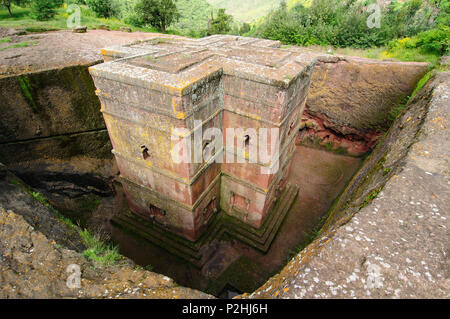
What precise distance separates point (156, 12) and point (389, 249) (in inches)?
939

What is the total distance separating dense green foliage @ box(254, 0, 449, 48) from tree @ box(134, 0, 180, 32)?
9.01 meters

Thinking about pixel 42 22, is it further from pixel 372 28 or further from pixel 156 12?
pixel 372 28

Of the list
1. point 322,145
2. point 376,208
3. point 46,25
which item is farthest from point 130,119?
point 46,25

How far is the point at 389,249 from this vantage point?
9.72 ft

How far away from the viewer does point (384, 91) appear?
452 inches

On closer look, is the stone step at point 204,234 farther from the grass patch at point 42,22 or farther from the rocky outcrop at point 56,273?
the grass patch at point 42,22

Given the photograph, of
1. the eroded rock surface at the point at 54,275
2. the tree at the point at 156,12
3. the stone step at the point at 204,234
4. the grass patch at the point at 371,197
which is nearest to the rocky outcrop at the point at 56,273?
the eroded rock surface at the point at 54,275

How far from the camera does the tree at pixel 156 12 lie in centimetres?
1984

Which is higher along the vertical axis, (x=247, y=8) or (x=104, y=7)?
(x=247, y=8)

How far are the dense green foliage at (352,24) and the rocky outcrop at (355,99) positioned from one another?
5383 mm

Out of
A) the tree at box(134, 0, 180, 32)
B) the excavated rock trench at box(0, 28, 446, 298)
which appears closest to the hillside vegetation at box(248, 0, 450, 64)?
the excavated rock trench at box(0, 28, 446, 298)

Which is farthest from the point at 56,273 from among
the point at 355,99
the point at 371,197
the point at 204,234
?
the point at 355,99

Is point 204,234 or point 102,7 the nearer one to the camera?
point 204,234
